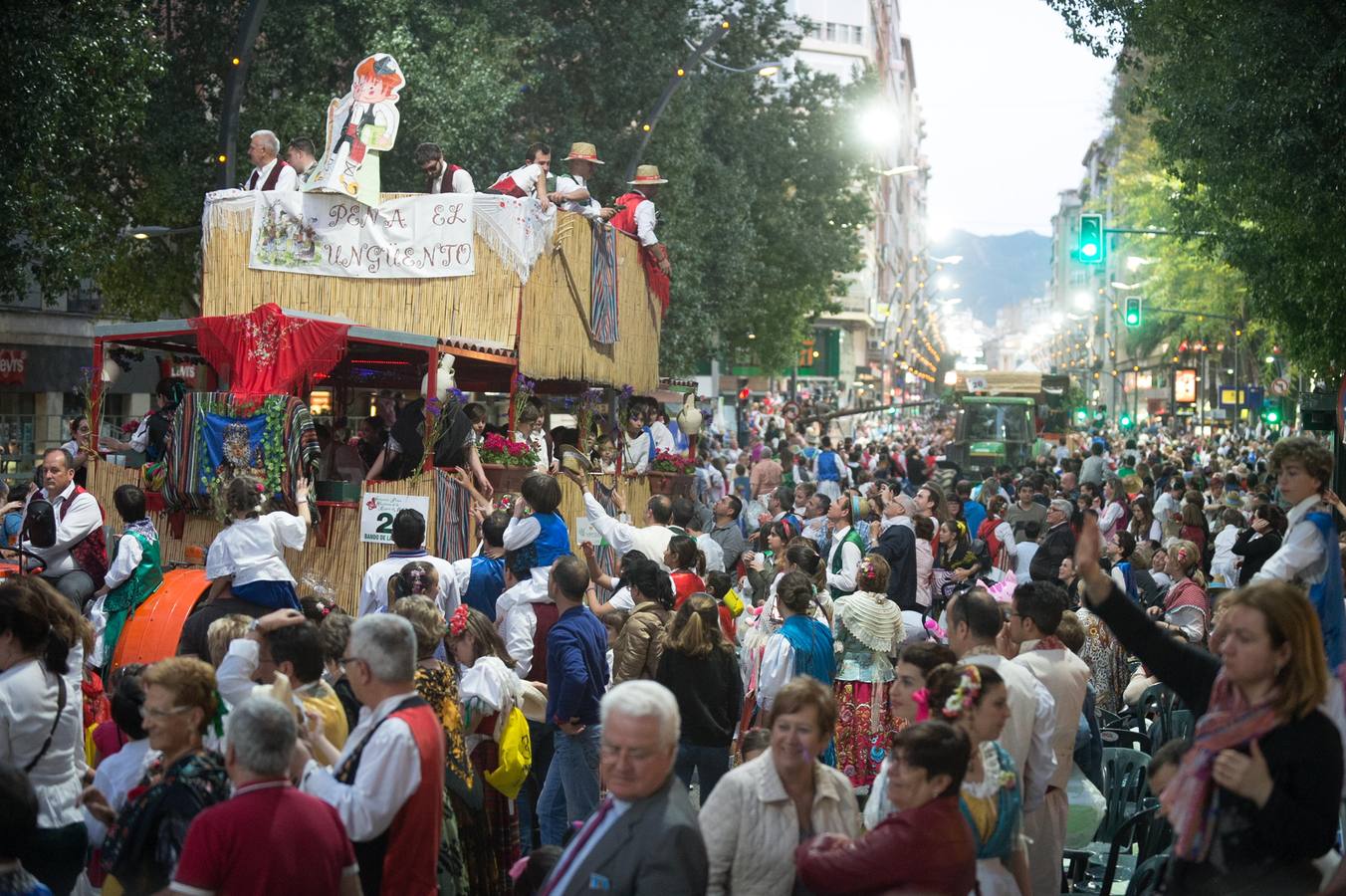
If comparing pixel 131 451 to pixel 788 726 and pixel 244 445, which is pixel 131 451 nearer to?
pixel 244 445

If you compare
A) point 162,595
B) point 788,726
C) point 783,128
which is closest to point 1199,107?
point 162,595

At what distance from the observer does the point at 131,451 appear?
1362cm

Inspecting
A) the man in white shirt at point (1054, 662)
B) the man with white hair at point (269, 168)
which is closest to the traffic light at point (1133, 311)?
the man with white hair at point (269, 168)

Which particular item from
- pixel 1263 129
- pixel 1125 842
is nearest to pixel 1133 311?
pixel 1263 129

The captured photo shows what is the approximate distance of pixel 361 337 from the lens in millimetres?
12562

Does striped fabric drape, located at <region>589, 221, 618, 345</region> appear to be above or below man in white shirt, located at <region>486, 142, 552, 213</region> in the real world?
below

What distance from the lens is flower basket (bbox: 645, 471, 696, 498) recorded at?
18156 millimetres

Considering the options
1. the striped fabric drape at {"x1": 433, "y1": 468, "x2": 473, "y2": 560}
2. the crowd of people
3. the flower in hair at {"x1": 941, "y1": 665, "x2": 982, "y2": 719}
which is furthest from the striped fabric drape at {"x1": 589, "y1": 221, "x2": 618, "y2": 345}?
the flower in hair at {"x1": 941, "y1": 665, "x2": 982, "y2": 719}

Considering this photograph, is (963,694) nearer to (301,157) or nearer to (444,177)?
(444,177)

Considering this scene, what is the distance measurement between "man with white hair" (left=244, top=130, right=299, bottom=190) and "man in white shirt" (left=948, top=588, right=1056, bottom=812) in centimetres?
924

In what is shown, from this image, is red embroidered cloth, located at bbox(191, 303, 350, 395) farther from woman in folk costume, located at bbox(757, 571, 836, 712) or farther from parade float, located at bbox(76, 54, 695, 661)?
woman in folk costume, located at bbox(757, 571, 836, 712)

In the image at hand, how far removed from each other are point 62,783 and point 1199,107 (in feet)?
51.7

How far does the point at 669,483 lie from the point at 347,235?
5.45 m

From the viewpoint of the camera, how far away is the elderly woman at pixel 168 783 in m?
4.94
